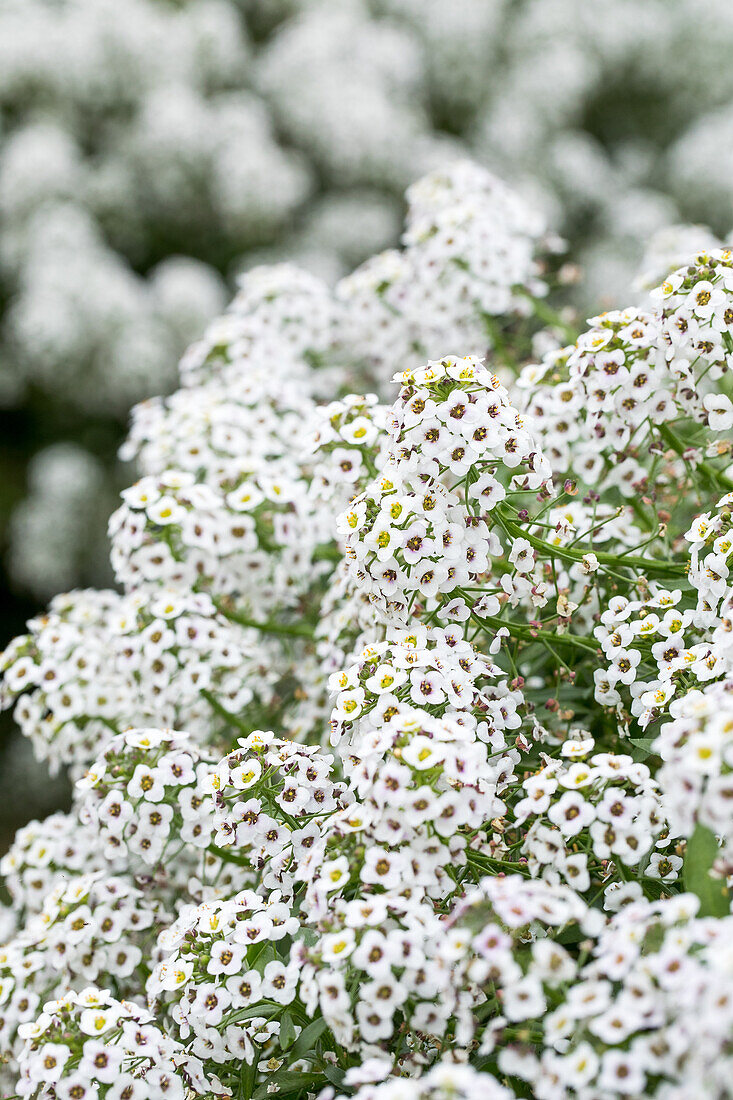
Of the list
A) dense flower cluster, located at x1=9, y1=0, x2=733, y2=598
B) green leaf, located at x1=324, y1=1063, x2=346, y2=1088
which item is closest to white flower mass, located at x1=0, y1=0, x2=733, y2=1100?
green leaf, located at x1=324, y1=1063, x2=346, y2=1088

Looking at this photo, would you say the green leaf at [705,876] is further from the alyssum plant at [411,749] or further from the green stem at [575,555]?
the green stem at [575,555]

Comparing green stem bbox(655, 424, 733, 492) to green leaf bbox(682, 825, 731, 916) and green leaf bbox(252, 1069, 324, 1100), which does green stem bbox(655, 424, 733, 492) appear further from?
green leaf bbox(252, 1069, 324, 1100)

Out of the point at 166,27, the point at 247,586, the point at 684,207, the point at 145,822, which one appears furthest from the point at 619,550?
the point at 166,27

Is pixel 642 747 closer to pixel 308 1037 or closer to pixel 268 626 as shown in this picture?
pixel 308 1037

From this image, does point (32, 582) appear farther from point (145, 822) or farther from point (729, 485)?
point (729, 485)

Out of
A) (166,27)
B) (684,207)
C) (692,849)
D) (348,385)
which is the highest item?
(166,27)

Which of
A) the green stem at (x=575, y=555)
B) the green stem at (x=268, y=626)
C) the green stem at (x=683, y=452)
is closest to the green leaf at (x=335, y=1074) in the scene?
the green stem at (x=575, y=555)

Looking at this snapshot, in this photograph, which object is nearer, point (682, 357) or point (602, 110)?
point (682, 357)

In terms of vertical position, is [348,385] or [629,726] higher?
[348,385]

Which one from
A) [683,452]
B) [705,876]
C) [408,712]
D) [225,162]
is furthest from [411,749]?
[225,162]

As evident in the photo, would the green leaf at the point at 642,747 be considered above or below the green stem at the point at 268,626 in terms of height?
below
